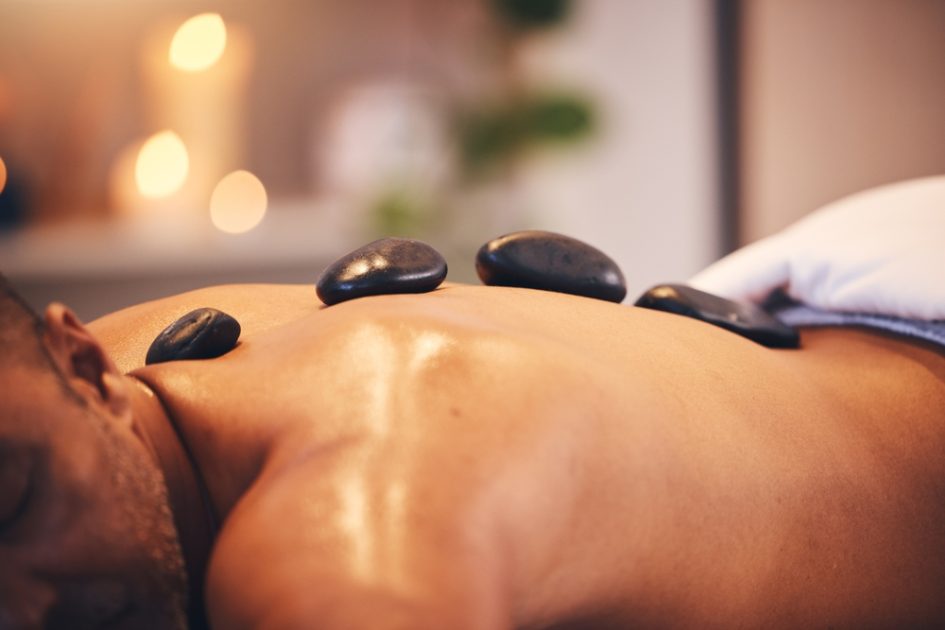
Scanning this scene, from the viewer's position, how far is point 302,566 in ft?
1.53

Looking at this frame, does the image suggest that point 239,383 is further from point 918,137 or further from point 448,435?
point 918,137

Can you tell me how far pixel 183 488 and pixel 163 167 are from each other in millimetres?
2202

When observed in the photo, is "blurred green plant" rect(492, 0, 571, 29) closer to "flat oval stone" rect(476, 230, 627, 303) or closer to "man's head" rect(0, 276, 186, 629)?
"flat oval stone" rect(476, 230, 627, 303)

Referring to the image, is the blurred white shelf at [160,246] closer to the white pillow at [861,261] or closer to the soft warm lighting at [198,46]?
the soft warm lighting at [198,46]

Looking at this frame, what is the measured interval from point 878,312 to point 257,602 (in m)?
0.72

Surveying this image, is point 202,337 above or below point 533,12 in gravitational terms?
below

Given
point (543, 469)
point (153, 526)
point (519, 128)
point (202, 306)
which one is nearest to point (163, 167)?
point (519, 128)

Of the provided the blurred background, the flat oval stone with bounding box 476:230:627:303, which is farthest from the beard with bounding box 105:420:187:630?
the blurred background

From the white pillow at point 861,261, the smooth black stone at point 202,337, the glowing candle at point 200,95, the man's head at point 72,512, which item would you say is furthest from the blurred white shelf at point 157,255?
the man's head at point 72,512

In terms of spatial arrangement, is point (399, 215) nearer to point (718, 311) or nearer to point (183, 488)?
point (718, 311)

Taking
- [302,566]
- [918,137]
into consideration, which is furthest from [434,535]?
[918,137]

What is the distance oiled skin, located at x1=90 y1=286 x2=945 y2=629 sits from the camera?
1.58 feet

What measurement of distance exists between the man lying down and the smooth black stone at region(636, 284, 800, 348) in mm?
100

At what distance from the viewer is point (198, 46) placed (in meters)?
2.63
